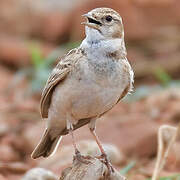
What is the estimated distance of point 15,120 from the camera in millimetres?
11430

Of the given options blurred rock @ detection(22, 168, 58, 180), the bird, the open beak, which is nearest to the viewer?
the open beak

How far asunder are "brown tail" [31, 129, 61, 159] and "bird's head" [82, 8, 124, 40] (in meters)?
1.60

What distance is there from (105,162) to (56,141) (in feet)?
3.41

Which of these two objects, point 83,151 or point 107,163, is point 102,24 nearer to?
point 107,163

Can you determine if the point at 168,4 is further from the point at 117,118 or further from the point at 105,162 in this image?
the point at 105,162

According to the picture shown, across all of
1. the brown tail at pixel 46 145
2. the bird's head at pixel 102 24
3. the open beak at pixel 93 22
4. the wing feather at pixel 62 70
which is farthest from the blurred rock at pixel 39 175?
the open beak at pixel 93 22

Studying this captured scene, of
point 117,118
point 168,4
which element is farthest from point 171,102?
point 168,4

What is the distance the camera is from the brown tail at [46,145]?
780cm

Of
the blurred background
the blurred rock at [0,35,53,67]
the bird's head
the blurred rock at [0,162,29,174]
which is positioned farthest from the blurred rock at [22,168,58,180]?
the blurred rock at [0,35,53,67]

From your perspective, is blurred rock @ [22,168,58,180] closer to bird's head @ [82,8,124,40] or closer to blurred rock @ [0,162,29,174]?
blurred rock @ [0,162,29,174]

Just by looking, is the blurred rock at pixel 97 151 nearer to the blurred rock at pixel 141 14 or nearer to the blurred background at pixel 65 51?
the blurred background at pixel 65 51

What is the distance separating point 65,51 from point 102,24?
6688 mm

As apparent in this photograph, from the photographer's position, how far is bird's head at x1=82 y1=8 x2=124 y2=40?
263 inches

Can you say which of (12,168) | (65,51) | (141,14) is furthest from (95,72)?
(141,14)
